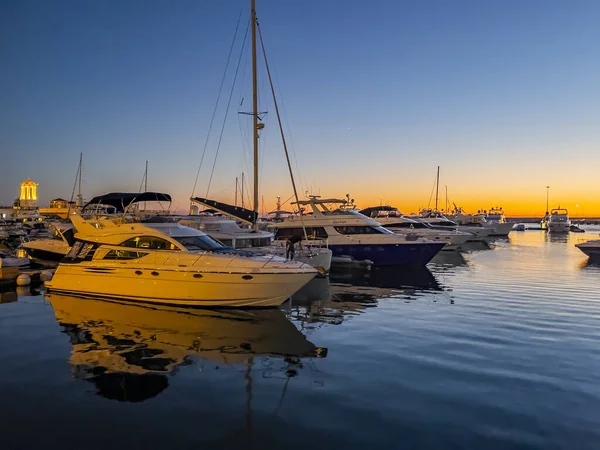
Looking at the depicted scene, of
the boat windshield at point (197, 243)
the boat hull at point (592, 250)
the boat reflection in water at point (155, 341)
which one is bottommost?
the boat reflection in water at point (155, 341)

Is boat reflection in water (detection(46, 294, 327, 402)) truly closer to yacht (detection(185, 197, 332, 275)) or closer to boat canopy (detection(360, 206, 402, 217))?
yacht (detection(185, 197, 332, 275))

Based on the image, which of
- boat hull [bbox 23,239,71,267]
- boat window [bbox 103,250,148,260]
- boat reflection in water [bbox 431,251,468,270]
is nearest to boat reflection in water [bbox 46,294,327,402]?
boat window [bbox 103,250,148,260]

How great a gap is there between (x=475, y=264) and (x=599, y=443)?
2362 centimetres

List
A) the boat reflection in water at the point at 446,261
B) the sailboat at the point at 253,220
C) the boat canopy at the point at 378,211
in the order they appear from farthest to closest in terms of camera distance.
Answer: the boat canopy at the point at 378,211
the boat reflection in water at the point at 446,261
the sailboat at the point at 253,220

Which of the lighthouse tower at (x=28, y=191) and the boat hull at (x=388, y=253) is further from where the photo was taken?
the lighthouse tower at (x=28, y=191)

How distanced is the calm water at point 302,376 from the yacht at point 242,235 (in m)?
6.06

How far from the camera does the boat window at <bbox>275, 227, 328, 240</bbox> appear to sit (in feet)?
85.9

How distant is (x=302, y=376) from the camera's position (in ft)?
25.1

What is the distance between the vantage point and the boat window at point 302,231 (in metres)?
26.2

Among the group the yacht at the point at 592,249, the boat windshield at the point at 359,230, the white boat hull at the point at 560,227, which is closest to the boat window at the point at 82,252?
the boat windshield at the point at 359,230

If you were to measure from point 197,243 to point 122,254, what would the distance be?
2320mm

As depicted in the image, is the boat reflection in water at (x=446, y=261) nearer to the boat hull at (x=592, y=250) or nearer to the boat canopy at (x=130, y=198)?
the boat hull at (x=592, y=250)

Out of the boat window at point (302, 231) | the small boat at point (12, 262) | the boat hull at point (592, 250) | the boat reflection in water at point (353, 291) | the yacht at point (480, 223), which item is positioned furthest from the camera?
the yacht at point (480, 223)

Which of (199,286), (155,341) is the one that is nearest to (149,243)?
(199,286)
